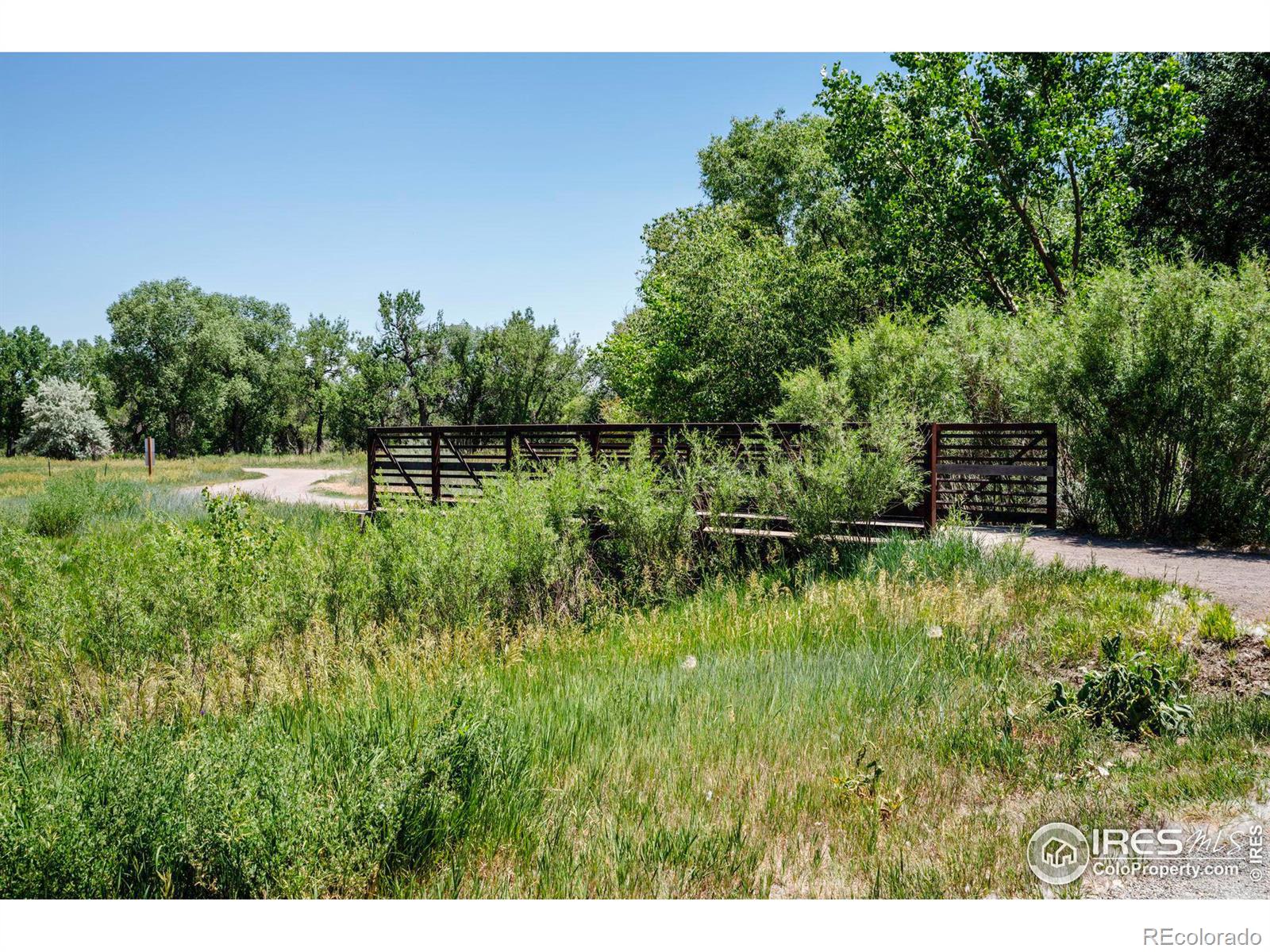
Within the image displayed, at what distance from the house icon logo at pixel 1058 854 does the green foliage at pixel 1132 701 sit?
5.01 feet

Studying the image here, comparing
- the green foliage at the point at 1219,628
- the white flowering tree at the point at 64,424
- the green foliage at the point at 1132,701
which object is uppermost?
the white flowering tree at the point at 64,424

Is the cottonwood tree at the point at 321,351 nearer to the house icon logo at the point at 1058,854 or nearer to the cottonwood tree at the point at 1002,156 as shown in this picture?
the cottonwood tree at the point at 1002,156

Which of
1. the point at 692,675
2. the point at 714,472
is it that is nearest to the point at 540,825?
the point at 692,675

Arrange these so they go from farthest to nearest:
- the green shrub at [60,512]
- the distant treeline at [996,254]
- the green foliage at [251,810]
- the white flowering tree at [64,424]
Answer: the white flowering tree at [64,424] < the green shrub at [60,512] < the distant treeline at [996,254] < the green foliage at [251,810]

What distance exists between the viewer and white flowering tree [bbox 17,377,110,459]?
1690 inches

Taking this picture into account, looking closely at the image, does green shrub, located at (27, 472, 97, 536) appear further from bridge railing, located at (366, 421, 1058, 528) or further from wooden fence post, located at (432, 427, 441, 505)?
wooden fence post, located at (432, 427, 441, 505)

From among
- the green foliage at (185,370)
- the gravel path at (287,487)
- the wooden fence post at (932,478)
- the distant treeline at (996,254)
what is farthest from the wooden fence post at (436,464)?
the green foliage at (185,370)

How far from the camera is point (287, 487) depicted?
2594 cm

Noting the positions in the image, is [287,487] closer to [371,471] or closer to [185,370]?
[371,471]

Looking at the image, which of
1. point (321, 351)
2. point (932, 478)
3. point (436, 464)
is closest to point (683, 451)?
point (932, 478)

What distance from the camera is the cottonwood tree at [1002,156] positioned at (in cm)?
1689

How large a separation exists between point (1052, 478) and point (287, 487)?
22.9m

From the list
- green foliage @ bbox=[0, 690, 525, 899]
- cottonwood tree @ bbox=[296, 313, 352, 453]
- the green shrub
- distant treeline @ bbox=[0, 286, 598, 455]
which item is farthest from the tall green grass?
cottonwood tree @ bbox=[296, 313, 352, 453]

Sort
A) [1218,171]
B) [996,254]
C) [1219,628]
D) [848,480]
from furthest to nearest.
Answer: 1. [996,254]
2. [1218,171]
3. [848,480]
4. [1219,628]
